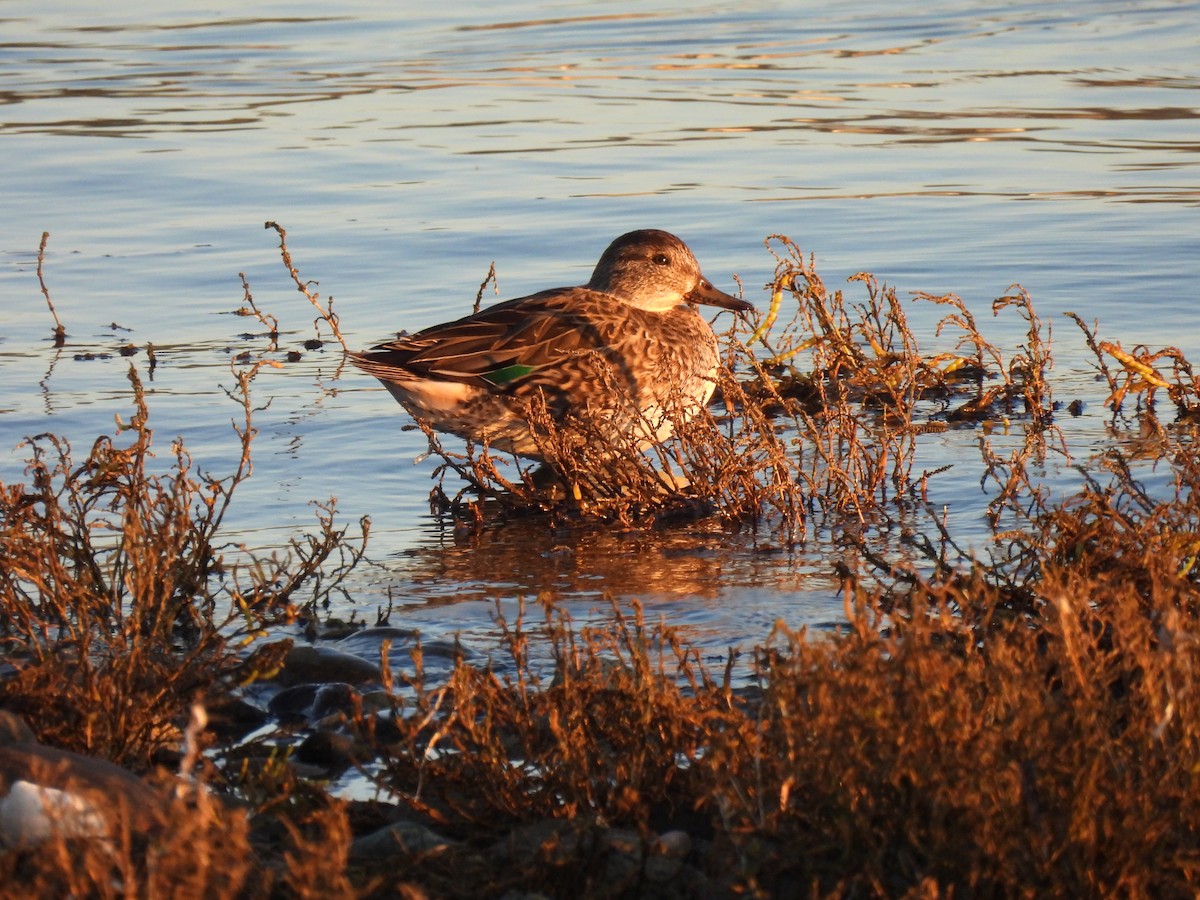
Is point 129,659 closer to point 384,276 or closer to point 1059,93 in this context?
point 384,276

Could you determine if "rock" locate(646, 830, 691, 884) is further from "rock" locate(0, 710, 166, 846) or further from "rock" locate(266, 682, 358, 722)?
"rock" locate(266, 682, 358, 722)

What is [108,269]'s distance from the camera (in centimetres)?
1232

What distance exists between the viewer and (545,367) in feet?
26.3

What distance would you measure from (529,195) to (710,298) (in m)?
5.24

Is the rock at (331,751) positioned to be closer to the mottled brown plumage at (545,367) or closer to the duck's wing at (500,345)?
the mottled brown plumage at (545,367)

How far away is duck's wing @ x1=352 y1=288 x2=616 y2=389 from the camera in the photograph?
793 cm

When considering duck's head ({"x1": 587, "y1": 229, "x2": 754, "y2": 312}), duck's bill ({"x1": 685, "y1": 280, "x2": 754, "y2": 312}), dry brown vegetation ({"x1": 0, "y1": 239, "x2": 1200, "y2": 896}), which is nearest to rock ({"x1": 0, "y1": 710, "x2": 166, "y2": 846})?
dry brown vegetation ({"x1": 0, "y1": 239, "x2": 1200, "y2": 896})

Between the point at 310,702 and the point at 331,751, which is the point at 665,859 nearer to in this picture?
the point at 331,751

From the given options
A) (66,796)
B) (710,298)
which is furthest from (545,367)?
(66,796)

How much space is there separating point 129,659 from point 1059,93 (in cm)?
1447

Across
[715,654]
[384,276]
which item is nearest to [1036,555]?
[715,654]

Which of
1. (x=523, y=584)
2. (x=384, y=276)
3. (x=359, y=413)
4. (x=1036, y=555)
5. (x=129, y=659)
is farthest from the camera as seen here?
(x=384, y=276)

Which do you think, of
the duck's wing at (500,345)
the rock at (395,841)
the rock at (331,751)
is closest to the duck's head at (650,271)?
the duck's wing at (500,345)

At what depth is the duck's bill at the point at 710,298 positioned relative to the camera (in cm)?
933
